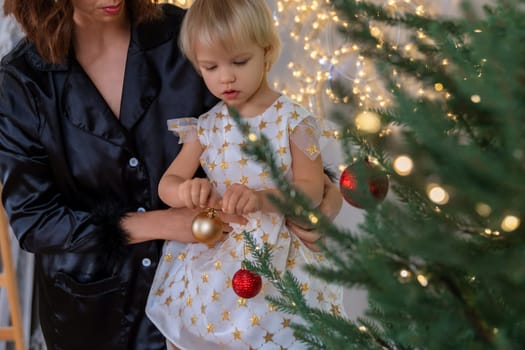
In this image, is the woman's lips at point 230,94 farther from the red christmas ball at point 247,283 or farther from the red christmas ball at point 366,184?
the red christmas ball at point 366,184

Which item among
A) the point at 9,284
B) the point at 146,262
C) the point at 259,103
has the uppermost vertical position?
the point at 259,103

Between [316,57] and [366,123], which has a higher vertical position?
[366,123]

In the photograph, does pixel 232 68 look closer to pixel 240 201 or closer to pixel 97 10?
pixel 240 201

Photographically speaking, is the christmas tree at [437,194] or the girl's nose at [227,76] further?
the girl's nose at [227,76]

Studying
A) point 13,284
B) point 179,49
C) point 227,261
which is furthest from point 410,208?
point 13,284

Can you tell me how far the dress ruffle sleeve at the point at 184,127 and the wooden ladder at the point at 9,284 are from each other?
658 millimetres

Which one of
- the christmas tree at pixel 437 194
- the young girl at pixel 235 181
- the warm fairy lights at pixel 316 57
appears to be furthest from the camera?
the warm fairy lights at pixel 316 57

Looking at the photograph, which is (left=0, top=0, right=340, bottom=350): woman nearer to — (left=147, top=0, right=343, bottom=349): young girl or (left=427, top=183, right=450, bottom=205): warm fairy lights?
(left=147, top=0, right=343, bottom=349): young girl

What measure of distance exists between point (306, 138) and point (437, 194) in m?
0.78

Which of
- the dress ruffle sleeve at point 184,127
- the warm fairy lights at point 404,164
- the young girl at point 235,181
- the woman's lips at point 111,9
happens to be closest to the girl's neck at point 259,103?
the young girl at point 235,181

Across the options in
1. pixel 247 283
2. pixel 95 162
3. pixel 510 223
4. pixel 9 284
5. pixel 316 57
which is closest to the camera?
pixel 510 223

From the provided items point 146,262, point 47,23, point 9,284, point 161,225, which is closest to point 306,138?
point 161,225

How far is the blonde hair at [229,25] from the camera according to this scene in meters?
1.12

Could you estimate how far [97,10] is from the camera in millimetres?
1324
